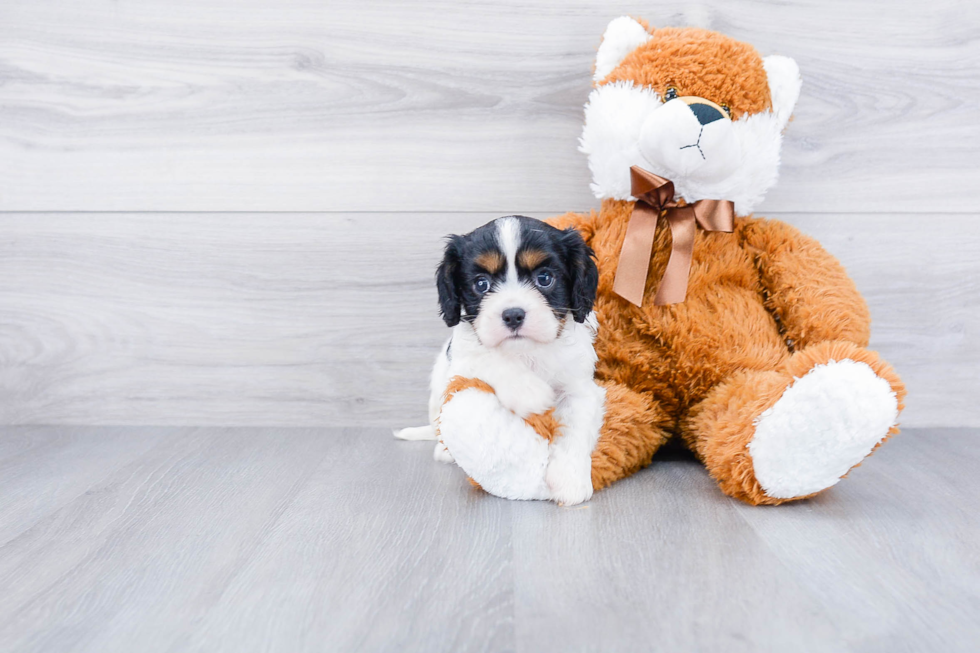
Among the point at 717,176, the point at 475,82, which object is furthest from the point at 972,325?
the point at 475,82

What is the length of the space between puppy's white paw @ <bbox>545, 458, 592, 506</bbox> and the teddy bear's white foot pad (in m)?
0.27

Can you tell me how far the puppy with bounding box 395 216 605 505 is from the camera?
1.11 meters

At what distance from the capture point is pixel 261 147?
5.16ft

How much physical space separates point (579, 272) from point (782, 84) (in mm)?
570

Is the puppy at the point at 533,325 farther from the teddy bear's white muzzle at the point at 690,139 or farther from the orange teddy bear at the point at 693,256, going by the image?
the teddy bear's white muzzle at the point at 690,139

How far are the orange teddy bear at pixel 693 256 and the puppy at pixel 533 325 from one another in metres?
0.07

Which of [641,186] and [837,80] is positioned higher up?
[837,80]

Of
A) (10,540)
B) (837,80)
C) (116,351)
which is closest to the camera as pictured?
(10,540)

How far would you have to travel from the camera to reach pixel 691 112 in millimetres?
1203

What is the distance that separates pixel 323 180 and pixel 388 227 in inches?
7.1

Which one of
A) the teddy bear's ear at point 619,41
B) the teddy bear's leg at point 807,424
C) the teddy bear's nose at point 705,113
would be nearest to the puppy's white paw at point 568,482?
the teddy bear's leg at point 807,424

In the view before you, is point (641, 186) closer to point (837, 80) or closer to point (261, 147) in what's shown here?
point (837, 80)

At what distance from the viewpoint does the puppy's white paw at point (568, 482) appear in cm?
113

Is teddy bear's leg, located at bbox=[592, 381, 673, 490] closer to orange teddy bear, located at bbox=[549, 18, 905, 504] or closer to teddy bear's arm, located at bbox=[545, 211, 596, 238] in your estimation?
orange teddy bear, located at bbox=[549, 18, 905, 504]
